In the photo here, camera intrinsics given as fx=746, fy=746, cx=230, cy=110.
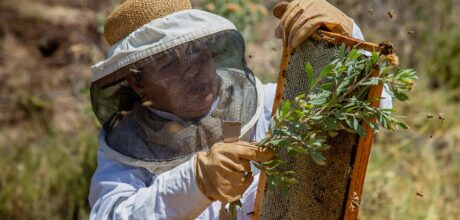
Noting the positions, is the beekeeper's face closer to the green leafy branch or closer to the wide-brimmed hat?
the wide-brimmed hat

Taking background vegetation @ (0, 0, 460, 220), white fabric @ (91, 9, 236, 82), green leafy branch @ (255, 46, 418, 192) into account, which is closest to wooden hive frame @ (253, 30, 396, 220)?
green leafy branch @ (255, 46, 418, 192)

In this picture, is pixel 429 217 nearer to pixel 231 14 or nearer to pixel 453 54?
pixel 231 14

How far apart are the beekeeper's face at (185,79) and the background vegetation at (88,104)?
0.68 meters

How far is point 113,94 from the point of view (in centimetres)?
331

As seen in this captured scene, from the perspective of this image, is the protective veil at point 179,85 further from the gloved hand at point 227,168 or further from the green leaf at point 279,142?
the green leaf at point 279,142

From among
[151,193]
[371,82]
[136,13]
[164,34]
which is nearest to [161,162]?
[151,193]

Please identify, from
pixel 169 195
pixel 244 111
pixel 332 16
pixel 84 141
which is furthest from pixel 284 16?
pixel 84 141

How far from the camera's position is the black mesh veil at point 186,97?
3.02m

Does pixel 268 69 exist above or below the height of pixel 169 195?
above

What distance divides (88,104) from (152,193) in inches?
120

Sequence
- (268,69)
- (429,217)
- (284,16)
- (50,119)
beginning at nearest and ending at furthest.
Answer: (284,16) → (429,217) → (268,69) → (50,119)

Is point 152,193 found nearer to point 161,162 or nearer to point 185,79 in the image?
point 161,162

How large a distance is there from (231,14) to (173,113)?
1.94m

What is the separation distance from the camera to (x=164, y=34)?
2.99 meters
